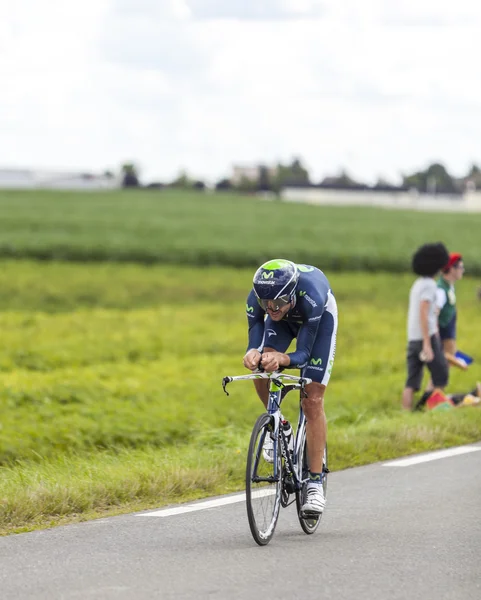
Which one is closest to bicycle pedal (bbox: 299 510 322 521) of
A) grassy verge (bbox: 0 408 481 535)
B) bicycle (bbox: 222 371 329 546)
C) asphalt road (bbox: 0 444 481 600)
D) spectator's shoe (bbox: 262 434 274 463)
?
bicycle (bbox: 222 371 329 546)

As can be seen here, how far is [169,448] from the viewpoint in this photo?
36.3 ft

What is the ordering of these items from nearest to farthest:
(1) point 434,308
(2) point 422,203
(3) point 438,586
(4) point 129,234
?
(3) point 438,586, (1) point 434,308, (4) point 129,234, (2) point 422,203

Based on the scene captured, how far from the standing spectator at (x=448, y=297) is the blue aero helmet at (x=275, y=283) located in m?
6.30

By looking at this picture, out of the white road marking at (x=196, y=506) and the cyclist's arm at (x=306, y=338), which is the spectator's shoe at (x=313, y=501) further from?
the white road marking at (x=196, y=506)

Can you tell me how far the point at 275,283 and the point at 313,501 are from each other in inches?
53.3

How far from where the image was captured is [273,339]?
24.0ft

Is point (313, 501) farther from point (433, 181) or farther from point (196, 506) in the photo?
point (433, 181)

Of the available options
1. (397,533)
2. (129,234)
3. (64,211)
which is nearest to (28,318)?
(397,533)

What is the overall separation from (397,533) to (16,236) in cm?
4266

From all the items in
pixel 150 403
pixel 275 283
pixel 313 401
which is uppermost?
pixel 275 283

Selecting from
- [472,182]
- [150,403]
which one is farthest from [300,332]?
[472,182]

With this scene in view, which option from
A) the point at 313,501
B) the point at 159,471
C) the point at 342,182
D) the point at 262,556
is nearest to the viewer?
the point at 262,556

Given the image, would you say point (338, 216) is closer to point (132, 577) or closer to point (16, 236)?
point (16, 236)

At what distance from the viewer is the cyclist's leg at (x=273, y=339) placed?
24.0 feet
